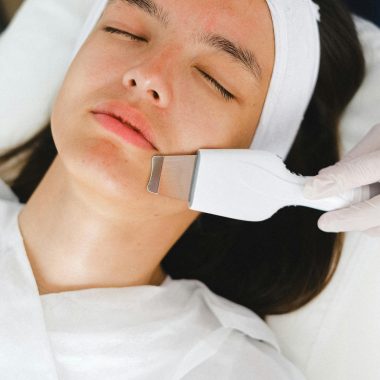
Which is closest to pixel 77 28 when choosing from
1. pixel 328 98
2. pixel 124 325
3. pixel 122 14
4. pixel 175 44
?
pixel 122 14

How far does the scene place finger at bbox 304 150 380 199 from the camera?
96 centimetres

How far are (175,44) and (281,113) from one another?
0.28 m

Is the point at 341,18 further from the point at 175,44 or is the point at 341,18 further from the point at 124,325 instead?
the point at 124,325

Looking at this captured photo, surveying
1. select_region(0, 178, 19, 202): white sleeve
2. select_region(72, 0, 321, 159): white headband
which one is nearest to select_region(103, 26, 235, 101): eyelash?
select_region(72, 0, 321, 159): white headband

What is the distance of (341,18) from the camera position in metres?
1.29

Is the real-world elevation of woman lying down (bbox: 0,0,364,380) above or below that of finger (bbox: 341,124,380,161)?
below

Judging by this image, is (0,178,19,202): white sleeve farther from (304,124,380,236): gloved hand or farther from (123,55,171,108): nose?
(304,124,380,236): gloved hand

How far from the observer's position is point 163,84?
987 millimetres

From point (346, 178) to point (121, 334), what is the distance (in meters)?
0.52

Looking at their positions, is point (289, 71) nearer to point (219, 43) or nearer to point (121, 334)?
point (219, 43)

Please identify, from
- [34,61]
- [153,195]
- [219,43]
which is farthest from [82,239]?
[34,61]

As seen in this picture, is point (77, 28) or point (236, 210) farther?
point (77, 28)

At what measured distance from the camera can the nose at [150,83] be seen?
98 centimetres

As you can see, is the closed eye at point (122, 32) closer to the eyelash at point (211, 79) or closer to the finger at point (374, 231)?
the eyelash at point (211, 79)
